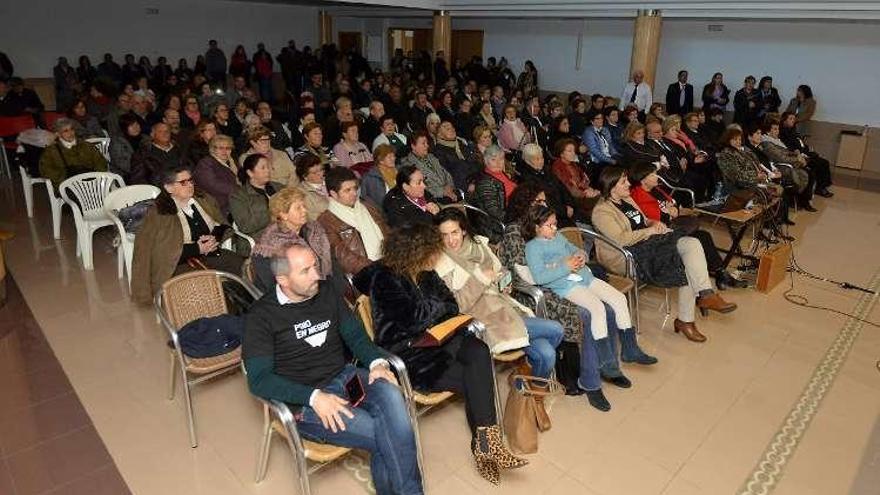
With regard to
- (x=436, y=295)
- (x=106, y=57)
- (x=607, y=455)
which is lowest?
(x=607, y=455)

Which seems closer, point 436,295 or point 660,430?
point 436,295

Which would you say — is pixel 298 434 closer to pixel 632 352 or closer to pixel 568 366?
pixel 568 366

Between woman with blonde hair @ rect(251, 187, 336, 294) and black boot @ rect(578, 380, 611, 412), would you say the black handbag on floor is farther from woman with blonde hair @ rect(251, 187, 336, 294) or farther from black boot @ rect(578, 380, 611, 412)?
woman with blonde hair @ rect(251, 187, 336, 294)

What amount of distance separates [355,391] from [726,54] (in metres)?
11.2

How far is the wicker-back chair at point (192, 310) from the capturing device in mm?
2807

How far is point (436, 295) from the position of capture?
2.87 metres

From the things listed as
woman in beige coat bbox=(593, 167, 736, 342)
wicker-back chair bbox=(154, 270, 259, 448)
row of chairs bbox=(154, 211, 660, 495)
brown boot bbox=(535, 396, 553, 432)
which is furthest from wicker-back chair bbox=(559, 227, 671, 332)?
wicker-back chair bbox=(154, 270, 259, 448)

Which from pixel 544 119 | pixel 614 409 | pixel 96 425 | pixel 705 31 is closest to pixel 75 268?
pixel 96 425

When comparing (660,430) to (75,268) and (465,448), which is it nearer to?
(465,448)

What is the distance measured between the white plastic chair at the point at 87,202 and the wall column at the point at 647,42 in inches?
352

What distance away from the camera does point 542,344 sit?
3023mm

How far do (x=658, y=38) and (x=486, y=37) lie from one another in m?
5.50

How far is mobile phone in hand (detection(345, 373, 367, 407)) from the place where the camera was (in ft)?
7.82

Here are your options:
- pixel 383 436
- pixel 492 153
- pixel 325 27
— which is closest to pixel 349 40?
pixel 325 27
